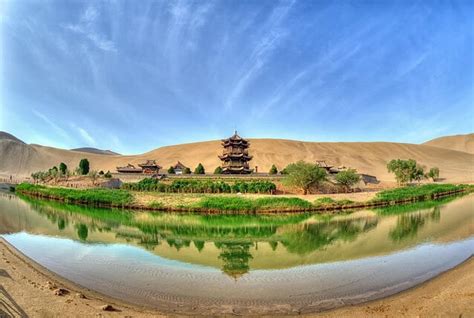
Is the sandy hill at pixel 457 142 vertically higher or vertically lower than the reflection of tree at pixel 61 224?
higher

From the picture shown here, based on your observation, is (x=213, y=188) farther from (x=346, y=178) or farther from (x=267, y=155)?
(x=267, y=155)

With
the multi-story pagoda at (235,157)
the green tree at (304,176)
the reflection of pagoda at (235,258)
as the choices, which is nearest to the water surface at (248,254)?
the reflection of pagoda at (235,258)

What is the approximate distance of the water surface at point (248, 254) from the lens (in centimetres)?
1039

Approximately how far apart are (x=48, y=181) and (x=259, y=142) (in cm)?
7495

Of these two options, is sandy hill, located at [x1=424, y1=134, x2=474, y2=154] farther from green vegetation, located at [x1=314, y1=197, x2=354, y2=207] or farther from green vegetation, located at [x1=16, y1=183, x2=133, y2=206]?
green vegetation, located at [x1=16, y1=183, x2=133, y2=206]

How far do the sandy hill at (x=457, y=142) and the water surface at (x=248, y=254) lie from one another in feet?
498

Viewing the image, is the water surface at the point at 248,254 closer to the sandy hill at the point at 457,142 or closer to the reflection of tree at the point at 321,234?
the reflection of tree at the point at 321,234

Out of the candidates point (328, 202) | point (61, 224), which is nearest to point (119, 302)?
point (61, 224)

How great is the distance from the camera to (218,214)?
31734 millimetres

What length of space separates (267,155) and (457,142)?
110m

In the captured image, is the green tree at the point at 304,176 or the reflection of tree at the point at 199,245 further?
the green tree at the point at 304,176

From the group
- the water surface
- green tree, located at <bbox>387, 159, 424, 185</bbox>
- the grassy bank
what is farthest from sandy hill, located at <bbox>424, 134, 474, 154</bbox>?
the water surface

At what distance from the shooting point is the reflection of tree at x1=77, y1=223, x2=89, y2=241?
2081 cm

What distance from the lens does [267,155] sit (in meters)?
108
